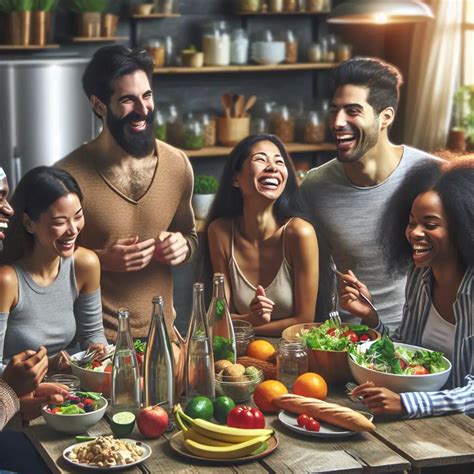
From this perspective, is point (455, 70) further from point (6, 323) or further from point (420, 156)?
point (6, 323)

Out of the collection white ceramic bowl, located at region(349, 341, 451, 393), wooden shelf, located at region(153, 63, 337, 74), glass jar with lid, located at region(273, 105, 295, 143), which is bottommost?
white ceramic bowl, located at region(349, 341, 451, 393)

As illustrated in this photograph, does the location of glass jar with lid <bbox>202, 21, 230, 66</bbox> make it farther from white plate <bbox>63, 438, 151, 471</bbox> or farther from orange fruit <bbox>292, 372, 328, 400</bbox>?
white plate <bbox>63, 438, 151, 471</bbox>

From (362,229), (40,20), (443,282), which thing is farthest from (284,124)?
(443,282)

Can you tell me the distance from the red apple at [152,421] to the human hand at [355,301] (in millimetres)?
825

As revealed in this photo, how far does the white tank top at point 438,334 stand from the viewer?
9.82 ft

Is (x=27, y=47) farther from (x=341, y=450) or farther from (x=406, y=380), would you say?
(x=341, y=450)

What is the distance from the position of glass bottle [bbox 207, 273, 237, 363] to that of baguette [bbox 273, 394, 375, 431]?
0.97ft

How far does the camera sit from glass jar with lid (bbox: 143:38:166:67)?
249 inches

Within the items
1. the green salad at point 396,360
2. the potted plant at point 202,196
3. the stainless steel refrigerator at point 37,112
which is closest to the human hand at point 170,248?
the green salad at point 396,360

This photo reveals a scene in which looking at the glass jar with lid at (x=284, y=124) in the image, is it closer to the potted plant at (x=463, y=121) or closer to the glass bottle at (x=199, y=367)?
the potted plant at (x=463, y=121)

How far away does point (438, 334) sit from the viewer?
3.04m

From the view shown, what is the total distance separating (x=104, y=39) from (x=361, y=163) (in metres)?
2.77

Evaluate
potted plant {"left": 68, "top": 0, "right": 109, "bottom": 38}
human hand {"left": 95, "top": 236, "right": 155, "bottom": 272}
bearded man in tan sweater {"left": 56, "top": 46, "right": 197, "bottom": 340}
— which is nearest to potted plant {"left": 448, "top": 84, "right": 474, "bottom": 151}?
potted plant {"left": 68, "top": 0, "right": 109, "bottom": 38}

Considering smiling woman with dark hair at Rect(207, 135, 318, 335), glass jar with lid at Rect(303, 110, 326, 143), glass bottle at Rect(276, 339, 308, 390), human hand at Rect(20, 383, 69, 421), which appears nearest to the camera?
human hand at Rect(20, 383, 69, 421)
